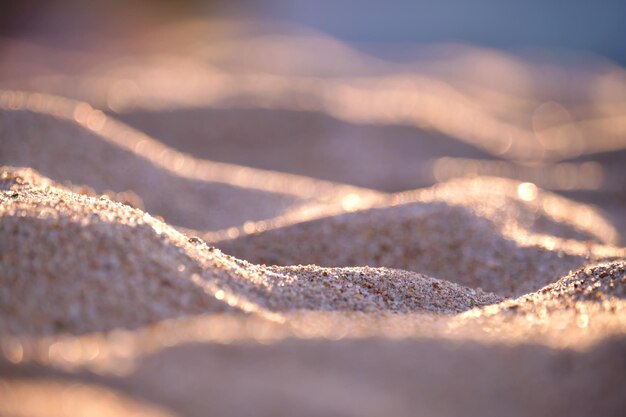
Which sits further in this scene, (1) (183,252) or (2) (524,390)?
(1) (183,252)

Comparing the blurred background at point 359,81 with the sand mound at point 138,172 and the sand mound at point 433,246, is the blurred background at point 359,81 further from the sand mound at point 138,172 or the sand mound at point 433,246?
the sand mound at point 433,246

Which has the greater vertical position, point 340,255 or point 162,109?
point 162,109

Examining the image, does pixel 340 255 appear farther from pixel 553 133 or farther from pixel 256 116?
pixel 553 133

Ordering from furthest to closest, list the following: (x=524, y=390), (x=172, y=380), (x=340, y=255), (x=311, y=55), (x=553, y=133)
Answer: (x=311, y=55), (x=553, y=133), (x=340, y=255), (x=524, y=390), (x=172, y=380)

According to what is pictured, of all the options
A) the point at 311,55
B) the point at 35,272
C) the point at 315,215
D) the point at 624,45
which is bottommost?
the point at 35,272

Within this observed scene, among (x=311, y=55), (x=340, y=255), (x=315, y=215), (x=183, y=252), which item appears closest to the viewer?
(x=183, y=252)

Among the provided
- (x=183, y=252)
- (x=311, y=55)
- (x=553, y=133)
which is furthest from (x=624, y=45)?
(x=183, y=252)

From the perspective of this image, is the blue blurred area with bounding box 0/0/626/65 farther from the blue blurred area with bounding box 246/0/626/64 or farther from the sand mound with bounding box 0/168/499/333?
the sand mound with bounding box 0/168/499/333

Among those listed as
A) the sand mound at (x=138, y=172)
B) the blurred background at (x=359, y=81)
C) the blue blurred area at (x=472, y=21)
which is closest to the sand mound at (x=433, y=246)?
the sand mound at (x=138, y=172)
